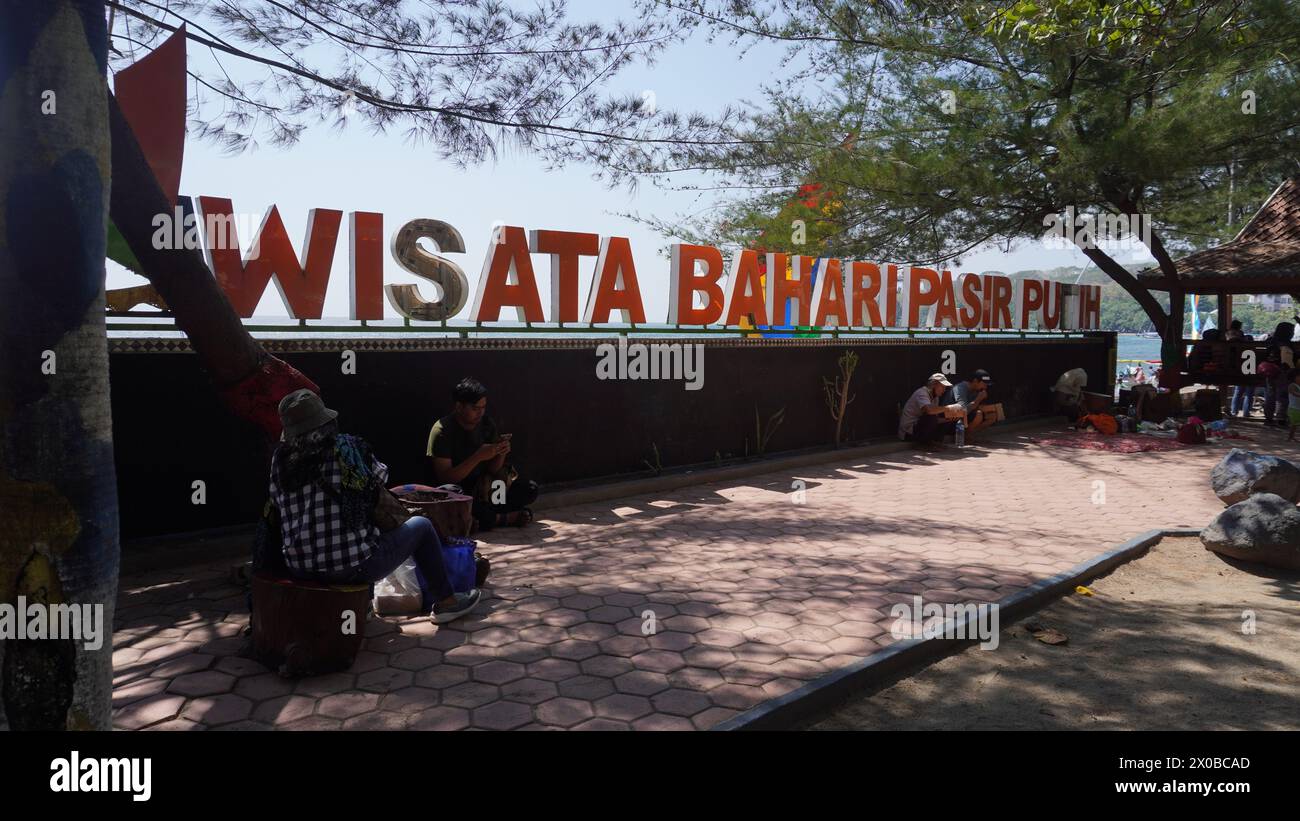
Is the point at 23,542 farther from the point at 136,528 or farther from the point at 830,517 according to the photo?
the point at 830,517

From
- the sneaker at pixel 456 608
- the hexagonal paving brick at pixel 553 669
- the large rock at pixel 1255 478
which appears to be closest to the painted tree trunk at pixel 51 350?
the hexagonal paving brick at pixel 553 669

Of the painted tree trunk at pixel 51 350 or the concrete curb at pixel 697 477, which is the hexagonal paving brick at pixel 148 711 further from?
the concrete curb at pixel 697 477

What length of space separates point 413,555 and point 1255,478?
26.7ft

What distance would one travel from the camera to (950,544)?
7.53m

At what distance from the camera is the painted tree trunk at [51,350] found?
8.59 feet

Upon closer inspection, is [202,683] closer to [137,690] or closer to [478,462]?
[137,690]

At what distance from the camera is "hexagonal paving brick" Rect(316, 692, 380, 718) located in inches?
158

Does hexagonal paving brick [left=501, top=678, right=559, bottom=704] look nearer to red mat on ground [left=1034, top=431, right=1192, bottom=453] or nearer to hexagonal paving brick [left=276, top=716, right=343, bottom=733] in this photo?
hexagonal paving brick [left=276, top=716, right=343, bottom=733]

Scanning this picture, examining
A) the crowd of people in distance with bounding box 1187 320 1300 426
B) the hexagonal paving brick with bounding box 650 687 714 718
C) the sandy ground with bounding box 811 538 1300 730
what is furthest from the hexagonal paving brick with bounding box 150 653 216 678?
the crowd of people in distance with bounding box 1187 320 1300 426

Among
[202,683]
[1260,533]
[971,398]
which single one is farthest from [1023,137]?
[202,683]

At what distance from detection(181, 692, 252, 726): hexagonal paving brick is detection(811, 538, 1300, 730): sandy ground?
2685 mm

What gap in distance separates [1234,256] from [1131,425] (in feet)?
20.7

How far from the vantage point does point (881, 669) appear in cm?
468
